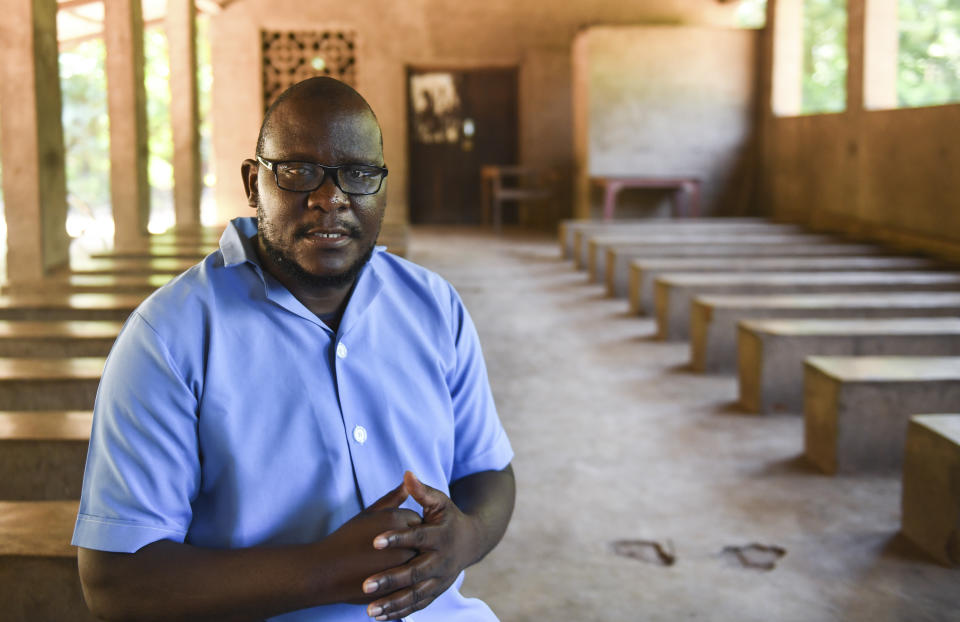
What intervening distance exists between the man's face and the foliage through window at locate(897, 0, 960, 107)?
1121cm

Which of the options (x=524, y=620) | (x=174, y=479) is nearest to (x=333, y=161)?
(x=174, y=479)

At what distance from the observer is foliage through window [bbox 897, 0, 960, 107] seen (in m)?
11.5

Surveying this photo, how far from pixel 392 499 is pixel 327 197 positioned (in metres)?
0.43

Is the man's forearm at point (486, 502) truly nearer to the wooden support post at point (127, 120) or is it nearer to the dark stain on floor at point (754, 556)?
the dark stain on floor at point (754, 556)

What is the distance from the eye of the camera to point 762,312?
4.88 metres

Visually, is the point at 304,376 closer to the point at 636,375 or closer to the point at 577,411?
the point at 577,411

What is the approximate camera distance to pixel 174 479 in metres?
1.22

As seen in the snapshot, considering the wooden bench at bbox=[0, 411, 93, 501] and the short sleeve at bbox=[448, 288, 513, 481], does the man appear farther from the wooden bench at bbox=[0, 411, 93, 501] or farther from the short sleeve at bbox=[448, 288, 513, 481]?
the wooden bench at bbox=[0, 411, 93, 501]

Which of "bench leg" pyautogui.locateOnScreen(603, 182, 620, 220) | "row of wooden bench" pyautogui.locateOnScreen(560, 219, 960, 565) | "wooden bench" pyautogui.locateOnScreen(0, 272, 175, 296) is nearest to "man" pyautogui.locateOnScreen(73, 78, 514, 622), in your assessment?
Result: "row of wooden bench" pyautogui.locateOnScreen(560, 219, 960, 565)

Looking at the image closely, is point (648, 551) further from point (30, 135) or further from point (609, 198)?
point (609, 198)

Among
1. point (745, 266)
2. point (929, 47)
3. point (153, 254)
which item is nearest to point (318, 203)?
point (153, 254)

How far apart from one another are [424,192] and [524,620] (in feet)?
38.0

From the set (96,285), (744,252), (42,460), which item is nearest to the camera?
(42,460)

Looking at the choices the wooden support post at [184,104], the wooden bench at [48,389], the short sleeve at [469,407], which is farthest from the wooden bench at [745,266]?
the short sleeve at [469,407]
